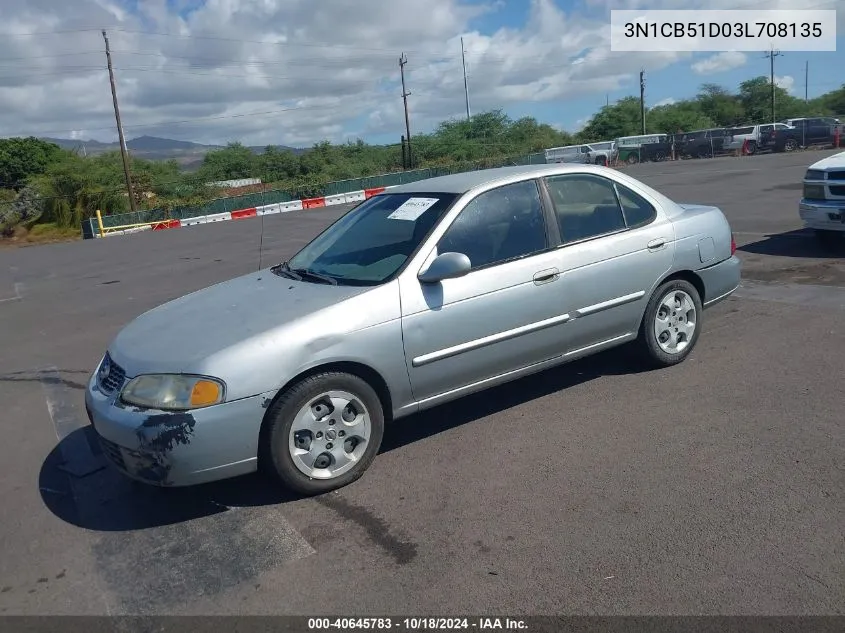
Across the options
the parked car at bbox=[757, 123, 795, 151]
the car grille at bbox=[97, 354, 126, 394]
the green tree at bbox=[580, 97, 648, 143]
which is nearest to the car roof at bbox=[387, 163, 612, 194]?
the car grille at bbox=[97, 354, 126, 394]

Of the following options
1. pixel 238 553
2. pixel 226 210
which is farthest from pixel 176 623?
pixel 226 210

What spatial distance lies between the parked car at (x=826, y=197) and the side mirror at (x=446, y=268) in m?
6.90

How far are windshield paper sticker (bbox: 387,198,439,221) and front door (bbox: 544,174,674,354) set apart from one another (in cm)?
88

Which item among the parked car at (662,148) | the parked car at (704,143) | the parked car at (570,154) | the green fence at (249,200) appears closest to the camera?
the green fence at (249,200)

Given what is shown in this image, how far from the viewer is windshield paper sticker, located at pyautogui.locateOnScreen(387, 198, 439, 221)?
4.94 m

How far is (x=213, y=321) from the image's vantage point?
429 centimetres

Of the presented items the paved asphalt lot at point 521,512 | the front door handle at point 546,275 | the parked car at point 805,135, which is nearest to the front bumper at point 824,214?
the paved asphalt lot at point 521,512

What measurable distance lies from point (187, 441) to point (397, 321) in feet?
4.30

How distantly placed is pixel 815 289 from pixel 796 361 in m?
2.68

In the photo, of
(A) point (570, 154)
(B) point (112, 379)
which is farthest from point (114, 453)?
(A) point (570, 154)

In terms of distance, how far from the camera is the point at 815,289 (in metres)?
7.88

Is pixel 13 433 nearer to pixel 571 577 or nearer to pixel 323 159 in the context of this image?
pixel 571 577

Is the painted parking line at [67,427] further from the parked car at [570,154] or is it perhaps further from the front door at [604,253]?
the parked car at [570,154]

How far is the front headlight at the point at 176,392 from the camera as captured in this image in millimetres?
3760
